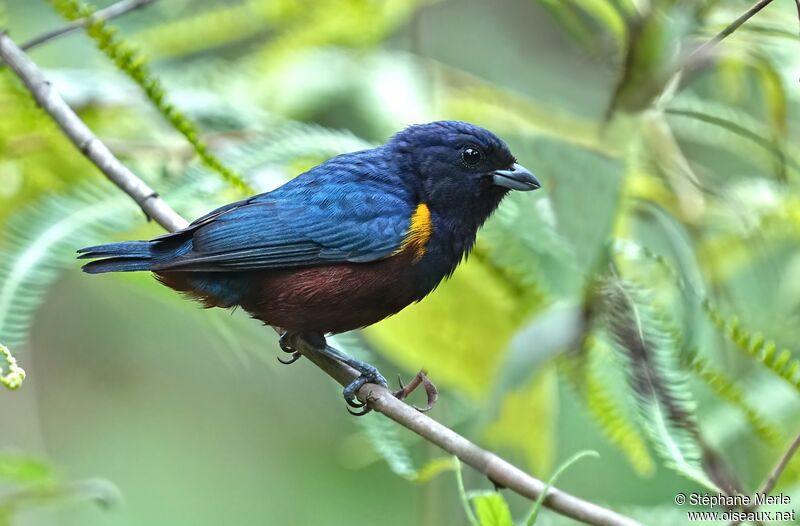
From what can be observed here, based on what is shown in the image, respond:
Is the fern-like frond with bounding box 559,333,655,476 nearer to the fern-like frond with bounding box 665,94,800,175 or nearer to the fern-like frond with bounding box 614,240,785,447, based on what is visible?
the fern-like frond with bounding box 614,240,785,447

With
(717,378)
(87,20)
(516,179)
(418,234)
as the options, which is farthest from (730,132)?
(87,20)

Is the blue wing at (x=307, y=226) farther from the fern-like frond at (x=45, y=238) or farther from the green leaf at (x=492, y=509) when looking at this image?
the green leaf at (x=492, y=509)

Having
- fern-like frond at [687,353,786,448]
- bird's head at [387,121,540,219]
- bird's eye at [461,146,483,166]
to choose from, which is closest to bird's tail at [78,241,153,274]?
bird's head at [387,121,540,219]

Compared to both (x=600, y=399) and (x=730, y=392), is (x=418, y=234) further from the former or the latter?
(x=730, y=392)

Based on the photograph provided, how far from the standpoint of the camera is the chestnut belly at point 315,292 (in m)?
3.58

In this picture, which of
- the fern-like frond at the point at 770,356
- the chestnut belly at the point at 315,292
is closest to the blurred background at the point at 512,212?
the fern-like frond at the point at 770,356

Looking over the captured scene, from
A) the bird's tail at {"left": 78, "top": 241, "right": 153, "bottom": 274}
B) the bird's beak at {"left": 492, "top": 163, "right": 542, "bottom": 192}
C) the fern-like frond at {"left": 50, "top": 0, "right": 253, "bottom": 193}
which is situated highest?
the fern-like frond at {"left": 50, "top": 0, "right": 253, "bottom": 193}

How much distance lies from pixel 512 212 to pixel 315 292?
82 centimetres

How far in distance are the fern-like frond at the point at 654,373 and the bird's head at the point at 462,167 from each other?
82cm

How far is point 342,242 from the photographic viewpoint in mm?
3701

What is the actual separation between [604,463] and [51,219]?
3.23 meters

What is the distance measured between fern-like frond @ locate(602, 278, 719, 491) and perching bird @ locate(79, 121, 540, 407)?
0.73m

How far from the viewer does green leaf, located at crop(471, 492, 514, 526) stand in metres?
2.23

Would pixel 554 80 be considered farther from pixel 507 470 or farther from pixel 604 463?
pixel 507 470
